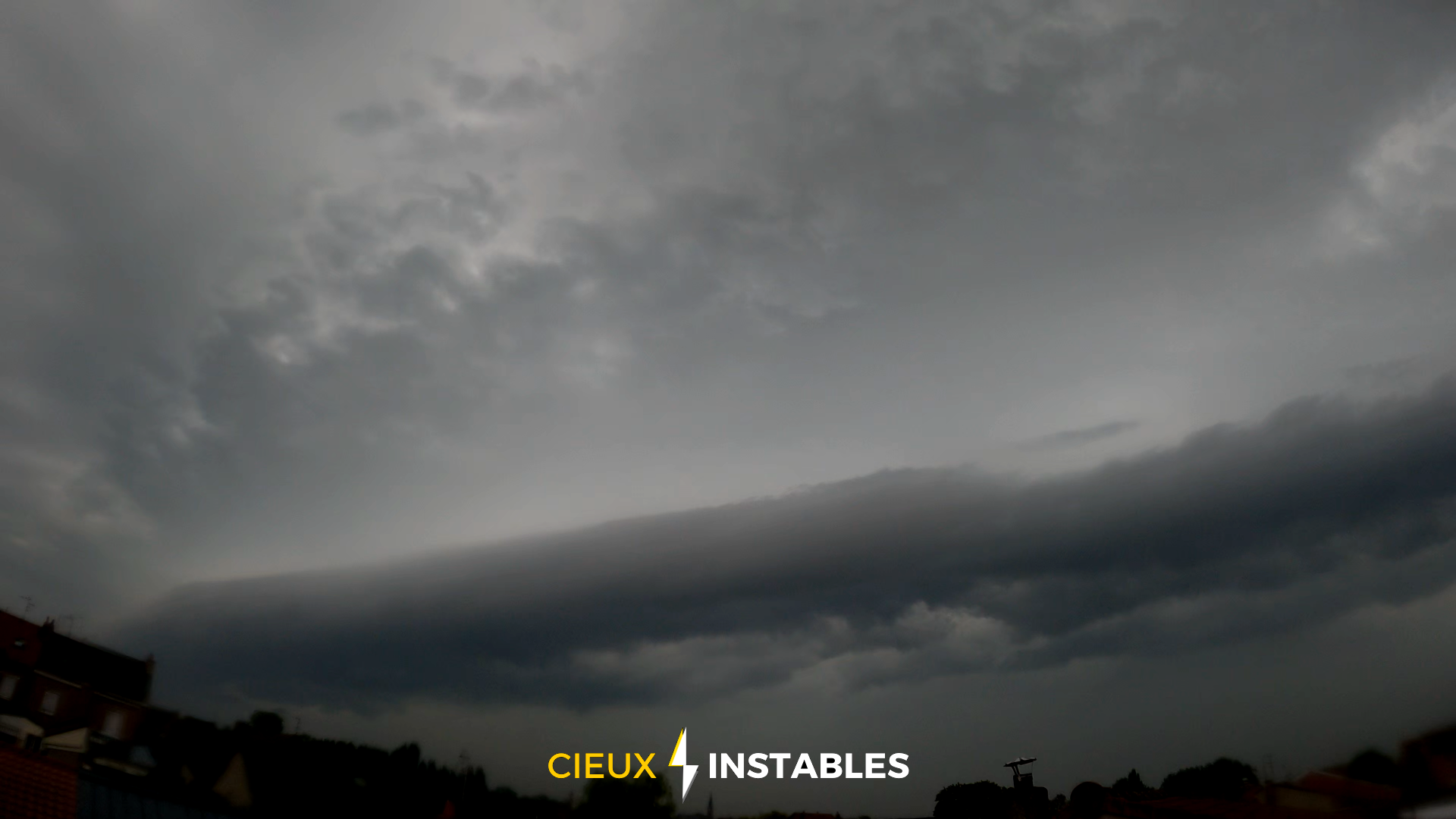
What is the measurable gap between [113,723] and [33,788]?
57.3 metres

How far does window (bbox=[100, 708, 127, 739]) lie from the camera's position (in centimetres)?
7519

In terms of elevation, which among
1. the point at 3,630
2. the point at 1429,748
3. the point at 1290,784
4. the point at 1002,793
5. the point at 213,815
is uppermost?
the point at 3,630

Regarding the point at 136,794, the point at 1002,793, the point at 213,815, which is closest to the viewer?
the point at 136,794

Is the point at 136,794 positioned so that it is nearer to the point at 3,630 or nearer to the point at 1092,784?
the point at 1092,784

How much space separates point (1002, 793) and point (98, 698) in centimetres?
10388

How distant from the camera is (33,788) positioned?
33.1m

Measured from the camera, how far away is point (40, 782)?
110ft

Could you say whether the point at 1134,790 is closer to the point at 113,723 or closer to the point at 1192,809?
the point at 1192,809

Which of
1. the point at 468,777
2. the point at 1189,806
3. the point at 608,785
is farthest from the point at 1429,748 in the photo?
the point at 608,785

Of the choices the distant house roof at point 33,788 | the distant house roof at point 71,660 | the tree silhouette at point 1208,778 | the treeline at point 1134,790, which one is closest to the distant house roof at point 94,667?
the distant house roof at point 71,660

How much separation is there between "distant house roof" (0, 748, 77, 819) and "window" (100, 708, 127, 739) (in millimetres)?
48050

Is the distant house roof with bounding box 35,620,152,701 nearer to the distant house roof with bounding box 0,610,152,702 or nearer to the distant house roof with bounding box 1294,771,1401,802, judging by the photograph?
the distant house roof with bounding box 0,610,152,702

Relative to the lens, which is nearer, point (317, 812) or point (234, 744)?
point (317, 812)

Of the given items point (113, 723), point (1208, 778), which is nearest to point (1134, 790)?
point (1208, 778)
